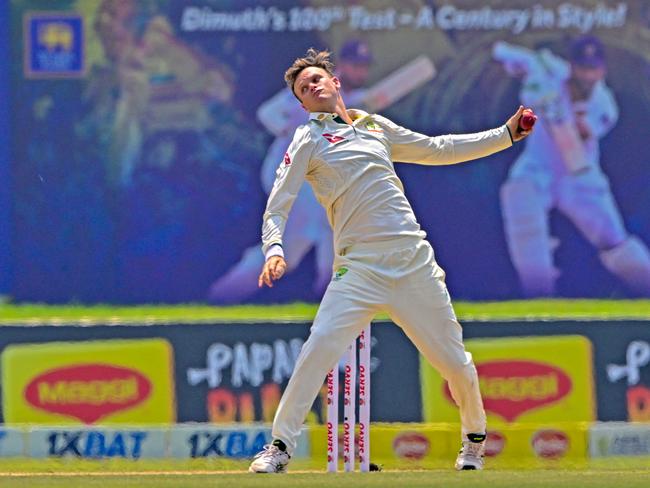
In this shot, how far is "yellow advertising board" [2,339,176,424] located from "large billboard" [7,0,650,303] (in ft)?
9.62

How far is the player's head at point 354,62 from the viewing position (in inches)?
459

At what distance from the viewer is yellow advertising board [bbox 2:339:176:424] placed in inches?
335

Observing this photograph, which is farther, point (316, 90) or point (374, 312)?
point (316, 90)

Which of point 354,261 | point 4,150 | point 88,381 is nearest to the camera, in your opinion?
point 354,261

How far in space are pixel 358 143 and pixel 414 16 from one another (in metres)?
5.48

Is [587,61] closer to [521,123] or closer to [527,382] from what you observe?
A: [527,382]

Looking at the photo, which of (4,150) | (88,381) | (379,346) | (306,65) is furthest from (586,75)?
(306,65)

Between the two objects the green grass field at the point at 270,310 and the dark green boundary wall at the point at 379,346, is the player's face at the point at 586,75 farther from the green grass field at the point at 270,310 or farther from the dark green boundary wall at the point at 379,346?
the dark green boundary wall at the point at 379,346

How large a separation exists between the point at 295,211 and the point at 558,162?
187cm

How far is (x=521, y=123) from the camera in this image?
6566 millimetres

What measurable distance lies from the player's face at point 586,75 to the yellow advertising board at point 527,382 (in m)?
3.63

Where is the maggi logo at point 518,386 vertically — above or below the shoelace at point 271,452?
above

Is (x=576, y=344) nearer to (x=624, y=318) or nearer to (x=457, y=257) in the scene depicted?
(x=624, y=318)

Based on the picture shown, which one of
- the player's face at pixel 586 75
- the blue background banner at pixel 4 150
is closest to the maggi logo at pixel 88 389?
the blue background banner at pixel 4 150
